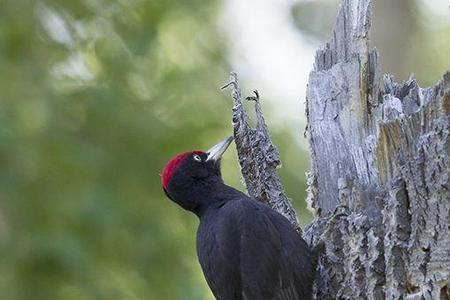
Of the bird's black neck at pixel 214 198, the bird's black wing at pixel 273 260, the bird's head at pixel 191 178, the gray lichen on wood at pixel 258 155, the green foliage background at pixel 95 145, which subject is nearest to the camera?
the bird's black wing at pixel 273 260

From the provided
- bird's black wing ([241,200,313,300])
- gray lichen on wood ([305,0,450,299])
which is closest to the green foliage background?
bird's black wing ([241,200,313,300])

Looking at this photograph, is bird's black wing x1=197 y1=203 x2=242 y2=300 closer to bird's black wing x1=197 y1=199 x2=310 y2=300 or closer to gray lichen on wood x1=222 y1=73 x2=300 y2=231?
bird's black wing x1=197 y1=199 x2=310 y2=300

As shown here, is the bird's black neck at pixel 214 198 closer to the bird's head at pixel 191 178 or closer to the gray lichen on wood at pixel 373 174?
the bird's head at pixel 191 178

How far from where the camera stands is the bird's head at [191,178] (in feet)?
21.2

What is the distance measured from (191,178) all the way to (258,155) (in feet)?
1.97

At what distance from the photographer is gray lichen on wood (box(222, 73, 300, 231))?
6.04 m

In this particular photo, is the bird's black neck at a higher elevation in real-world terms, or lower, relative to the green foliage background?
lower

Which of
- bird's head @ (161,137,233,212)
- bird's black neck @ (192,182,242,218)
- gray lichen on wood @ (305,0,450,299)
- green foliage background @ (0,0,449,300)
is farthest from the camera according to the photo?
green foliage background @ (0,0,449,300)

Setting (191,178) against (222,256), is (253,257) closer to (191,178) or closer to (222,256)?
(222,256)

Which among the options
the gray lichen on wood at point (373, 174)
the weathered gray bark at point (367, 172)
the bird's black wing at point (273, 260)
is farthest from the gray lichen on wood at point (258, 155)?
the gray lichen on wood at point (373, 174)

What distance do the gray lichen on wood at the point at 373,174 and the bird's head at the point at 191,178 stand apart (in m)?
0.85

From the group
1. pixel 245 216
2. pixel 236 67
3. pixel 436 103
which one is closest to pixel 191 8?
pixel 236 67

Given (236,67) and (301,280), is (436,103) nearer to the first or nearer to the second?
(301,280)

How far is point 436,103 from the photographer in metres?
4.80
